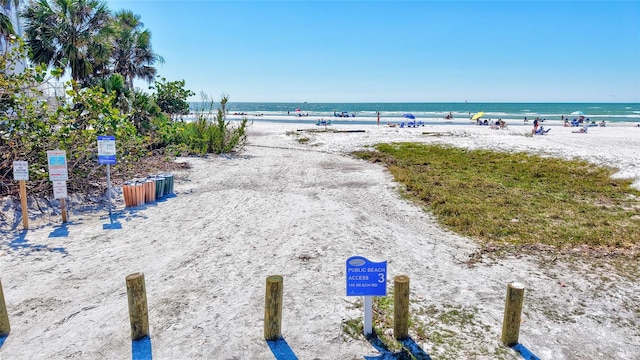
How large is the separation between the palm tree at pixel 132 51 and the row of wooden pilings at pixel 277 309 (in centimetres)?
2628

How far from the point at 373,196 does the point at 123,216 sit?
21.2 ft

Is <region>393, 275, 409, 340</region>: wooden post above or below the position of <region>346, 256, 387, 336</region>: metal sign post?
below

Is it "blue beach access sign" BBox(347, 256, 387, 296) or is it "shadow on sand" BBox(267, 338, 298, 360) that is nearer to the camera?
"shadow on sand" BBox(267, 338, 298, 360)

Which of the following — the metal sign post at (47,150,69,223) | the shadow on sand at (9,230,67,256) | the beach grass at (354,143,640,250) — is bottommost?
the shadow on sand at (9,230,67,256)

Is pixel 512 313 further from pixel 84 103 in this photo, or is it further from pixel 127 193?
pixel 84 103

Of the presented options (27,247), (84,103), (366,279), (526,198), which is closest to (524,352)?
(366,279)

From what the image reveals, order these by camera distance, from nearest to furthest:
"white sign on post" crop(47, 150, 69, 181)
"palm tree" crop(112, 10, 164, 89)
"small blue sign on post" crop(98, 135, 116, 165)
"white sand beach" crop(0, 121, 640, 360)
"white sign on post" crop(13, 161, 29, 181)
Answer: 1. "white sand beach" crop(0, 121, 640, 360)
2. "white sign on post" crop(13, 161, 29, 181)
3. "white sign on post" crop(47, 150, 69, 181)
4. "small blue sign on post" crop(98, 135, 116, 165)
5. "palm tree" crop(112, 10, 164, 89)

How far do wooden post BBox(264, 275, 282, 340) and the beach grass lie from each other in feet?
16.3

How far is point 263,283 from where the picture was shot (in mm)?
5453

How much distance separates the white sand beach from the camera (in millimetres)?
4070

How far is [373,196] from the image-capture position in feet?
36.9

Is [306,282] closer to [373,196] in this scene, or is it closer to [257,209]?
[257,209]

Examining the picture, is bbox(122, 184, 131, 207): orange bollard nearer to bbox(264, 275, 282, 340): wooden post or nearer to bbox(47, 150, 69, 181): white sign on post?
bbox(47, 150, 69, 181): white sign on post

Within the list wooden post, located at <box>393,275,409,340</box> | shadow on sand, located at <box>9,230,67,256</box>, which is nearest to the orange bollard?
shadow on sand, located at <box>9,230,67,256</box>
